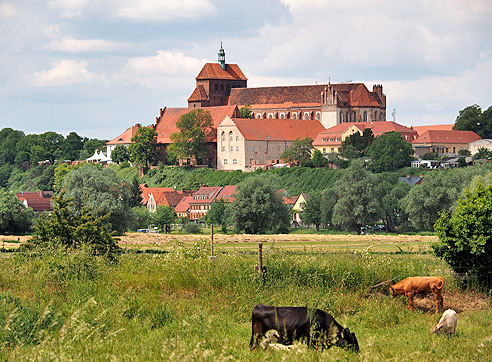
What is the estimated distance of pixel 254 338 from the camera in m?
12.3

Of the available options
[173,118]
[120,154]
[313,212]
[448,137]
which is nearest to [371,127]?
[448,137]

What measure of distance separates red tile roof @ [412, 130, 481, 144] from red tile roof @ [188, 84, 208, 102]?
139 feet

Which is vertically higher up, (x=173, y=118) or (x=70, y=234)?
(x=173, y=118)

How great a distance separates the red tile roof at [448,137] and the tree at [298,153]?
17.2 meters

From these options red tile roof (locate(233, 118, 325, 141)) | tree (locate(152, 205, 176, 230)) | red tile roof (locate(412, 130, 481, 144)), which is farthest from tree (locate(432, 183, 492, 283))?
red tile roof (locate(233, 118, 325, 141))

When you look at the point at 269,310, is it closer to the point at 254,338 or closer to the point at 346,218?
the point at 254,338

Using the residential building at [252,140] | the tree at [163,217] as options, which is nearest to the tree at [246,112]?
the residential building at [252,140]

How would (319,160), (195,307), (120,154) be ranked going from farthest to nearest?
(120,154)
(319,160)
(195,307)

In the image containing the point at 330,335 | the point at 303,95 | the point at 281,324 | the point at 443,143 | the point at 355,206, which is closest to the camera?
the point at 330,335

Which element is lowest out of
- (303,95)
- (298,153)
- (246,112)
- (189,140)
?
(298,153)

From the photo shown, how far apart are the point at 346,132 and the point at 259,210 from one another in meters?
64.4

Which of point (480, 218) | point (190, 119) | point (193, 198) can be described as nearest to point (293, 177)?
point (193, 198)

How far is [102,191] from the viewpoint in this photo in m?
69.2

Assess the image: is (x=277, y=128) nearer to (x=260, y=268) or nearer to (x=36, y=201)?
(x=36, y=201)
